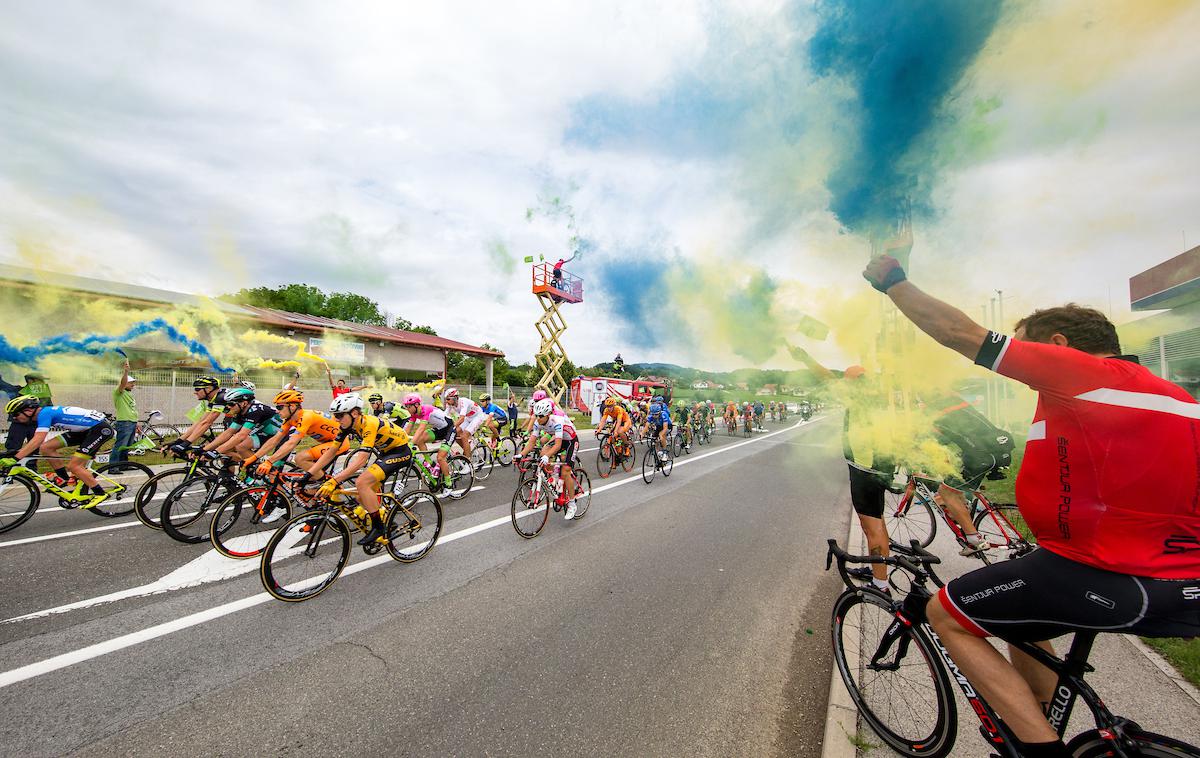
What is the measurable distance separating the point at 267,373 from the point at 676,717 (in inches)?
674

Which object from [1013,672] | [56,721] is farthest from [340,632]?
[1013,672]

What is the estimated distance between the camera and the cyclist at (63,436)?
5.72 meters

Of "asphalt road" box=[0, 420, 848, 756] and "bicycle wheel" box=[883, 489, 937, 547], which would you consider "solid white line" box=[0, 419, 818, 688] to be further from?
"bicycle wheel" box=[883, 489, 937, 547]

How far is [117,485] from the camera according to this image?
6113mm

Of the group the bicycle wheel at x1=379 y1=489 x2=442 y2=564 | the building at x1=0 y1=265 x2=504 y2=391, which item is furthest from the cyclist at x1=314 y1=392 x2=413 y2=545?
the building at x1=0 y1=265 x2=504 y2=391

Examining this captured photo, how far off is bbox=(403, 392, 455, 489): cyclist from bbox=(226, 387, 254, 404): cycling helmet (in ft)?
7.88

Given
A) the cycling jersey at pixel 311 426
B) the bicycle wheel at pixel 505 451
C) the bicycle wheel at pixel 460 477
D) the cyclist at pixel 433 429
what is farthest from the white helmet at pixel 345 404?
the bicycle wheel at pixel 505 451

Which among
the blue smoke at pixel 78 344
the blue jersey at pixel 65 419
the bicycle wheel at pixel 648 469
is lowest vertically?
the bicycle wheel at pixel 648 469

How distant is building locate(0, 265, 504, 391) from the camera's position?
847 cm

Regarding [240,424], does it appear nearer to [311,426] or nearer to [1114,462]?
[311,426]

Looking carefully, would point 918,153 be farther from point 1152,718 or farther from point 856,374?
point 1152,718

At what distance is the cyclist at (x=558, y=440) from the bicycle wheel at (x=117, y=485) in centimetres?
541

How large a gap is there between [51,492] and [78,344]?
5148 mm

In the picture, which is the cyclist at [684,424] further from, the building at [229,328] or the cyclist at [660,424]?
the building at [229,328]
